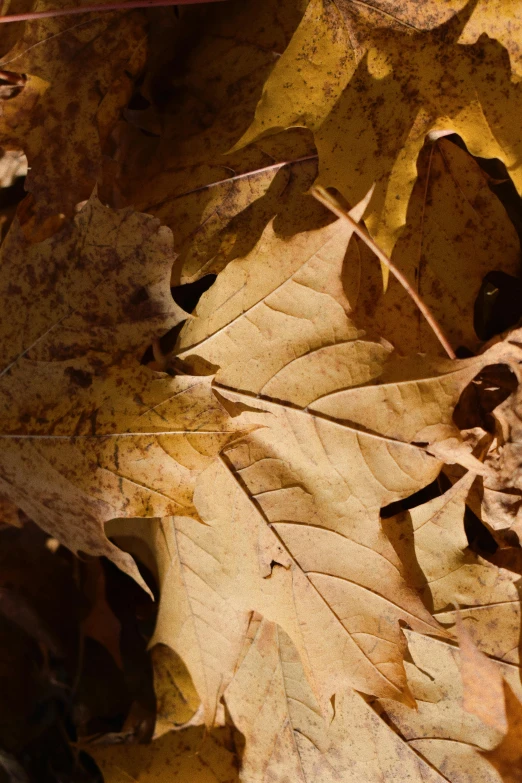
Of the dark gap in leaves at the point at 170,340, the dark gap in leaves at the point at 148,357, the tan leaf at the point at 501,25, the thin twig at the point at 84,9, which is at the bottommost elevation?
the dark gap in leaves at the point at 148,357

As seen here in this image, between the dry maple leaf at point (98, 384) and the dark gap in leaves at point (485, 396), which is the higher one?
the dark gap in leaves at point (485, 396)

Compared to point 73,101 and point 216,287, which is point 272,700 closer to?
point 216,287

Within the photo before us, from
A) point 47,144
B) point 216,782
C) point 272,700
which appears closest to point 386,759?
point 272,700

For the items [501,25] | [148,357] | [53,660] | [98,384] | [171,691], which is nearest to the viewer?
[501,25]

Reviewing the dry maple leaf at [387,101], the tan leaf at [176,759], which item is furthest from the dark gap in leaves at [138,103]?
the tan leaf at [176,759]

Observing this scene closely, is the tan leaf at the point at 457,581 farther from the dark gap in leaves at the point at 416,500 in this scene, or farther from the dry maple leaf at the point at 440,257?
the dry maple leaf at the point at 440,257

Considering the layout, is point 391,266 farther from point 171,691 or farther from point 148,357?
point 171,691

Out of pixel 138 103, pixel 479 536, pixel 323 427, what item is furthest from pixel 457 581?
pixel 138 103
